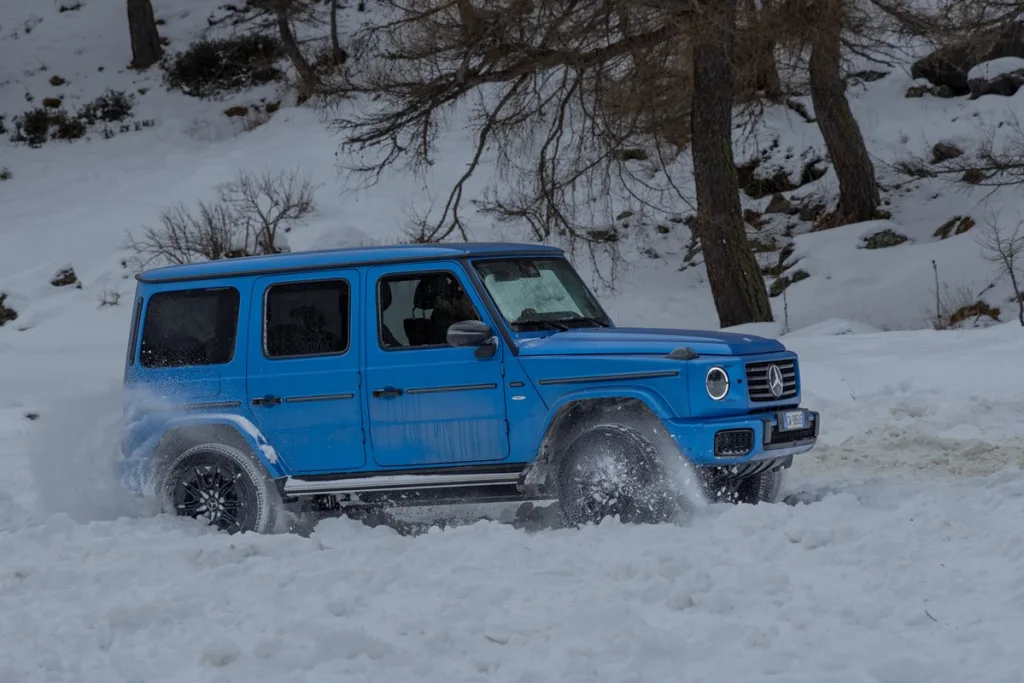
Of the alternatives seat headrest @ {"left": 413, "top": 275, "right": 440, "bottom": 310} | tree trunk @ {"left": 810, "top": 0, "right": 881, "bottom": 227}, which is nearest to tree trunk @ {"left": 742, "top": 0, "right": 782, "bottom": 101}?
tree trunk @ {"left": 810, "top": 0, "right": 881, "bottom": 227}

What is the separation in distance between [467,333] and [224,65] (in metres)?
30.9

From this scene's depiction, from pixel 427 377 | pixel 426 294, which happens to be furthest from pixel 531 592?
pixel 426 294

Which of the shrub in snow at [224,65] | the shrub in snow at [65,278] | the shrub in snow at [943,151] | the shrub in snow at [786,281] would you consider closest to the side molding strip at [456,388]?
the shrub in snow at [786,281]

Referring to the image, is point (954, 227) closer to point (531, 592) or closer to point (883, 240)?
point (883, 240)

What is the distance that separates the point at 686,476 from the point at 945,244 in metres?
16.6

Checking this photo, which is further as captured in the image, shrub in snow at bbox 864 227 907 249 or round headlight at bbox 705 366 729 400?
shrub in snow at bbox 864 227 907 249

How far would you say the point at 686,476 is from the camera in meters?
7.18

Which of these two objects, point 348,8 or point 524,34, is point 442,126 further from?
point 524,34

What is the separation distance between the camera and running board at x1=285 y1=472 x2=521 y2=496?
7.56 meters

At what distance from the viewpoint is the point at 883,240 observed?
23188 mm

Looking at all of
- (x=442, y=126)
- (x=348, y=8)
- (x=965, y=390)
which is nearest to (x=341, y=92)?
(x=965, y=390)

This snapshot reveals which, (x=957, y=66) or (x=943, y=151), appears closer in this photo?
(x=957, y=66)

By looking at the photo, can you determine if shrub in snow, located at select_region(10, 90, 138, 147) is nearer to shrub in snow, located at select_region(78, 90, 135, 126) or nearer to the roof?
shrub in snow, located at select_region(78, 90, 135, 126)

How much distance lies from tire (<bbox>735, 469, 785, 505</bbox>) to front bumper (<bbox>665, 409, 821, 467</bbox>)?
81 cm
